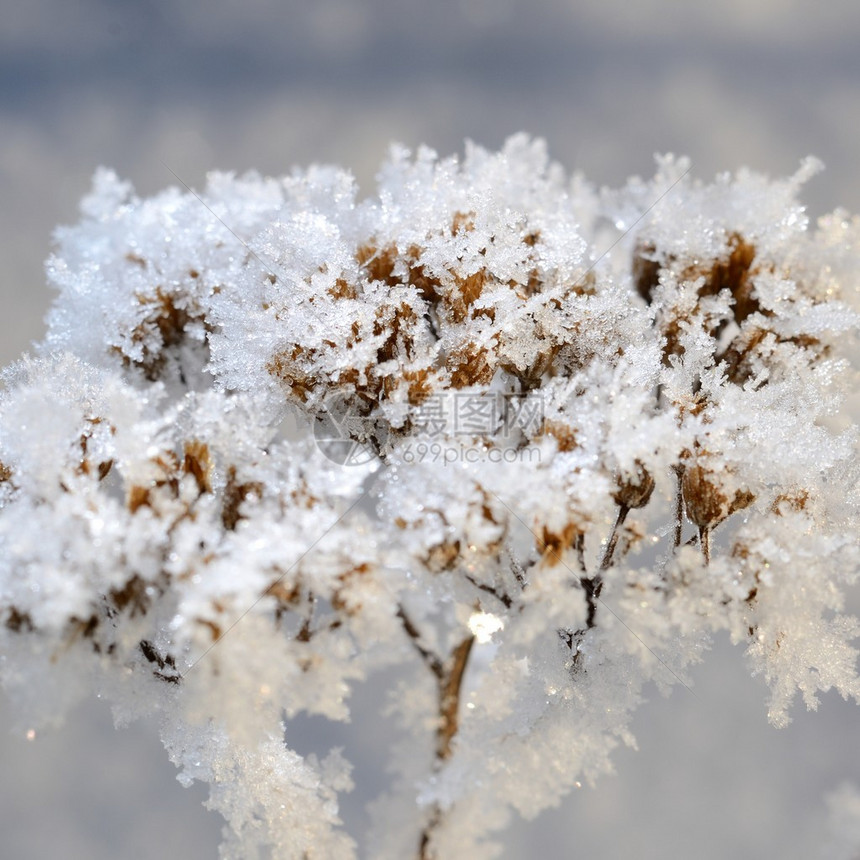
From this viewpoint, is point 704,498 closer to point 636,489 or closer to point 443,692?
point 636,489

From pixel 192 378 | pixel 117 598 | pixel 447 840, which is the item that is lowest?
pixel 447 840

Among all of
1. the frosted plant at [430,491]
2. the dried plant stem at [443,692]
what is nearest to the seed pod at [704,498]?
the frosted plant at [430,491]

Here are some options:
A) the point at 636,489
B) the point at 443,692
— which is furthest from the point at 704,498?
the point at 443,692

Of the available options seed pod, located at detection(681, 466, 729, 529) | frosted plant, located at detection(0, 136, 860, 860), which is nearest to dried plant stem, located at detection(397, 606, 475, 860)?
frosted plant, located at detection(0, 136, 860, 860)

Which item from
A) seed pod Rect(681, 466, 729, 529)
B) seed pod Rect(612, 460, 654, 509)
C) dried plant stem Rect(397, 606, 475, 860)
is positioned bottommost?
dried plant stem Rect(397, 606, 475, 860)

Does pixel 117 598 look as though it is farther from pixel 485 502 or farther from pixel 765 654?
pixel 765 654

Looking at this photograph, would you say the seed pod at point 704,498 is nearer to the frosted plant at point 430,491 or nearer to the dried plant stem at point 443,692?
the frosted plant at point 430,491

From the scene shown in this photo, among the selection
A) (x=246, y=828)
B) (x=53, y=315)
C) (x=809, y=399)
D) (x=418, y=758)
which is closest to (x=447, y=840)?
(x=418, y=758)

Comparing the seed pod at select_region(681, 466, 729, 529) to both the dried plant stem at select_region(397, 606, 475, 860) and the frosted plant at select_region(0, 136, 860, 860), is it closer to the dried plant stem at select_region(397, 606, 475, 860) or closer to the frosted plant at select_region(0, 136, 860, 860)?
the frosted plant at select_region(0, 136, 860, 860)
